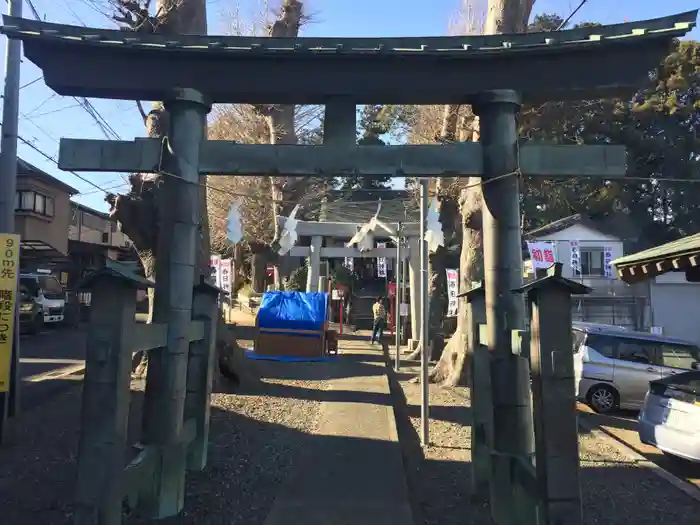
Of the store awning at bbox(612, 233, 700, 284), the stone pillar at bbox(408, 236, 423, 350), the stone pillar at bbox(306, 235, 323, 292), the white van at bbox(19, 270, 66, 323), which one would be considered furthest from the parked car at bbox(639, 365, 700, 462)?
the white van at bbox(19, 270, 66, 323)

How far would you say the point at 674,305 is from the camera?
1018 inches

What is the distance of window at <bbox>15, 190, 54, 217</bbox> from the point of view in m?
26.4

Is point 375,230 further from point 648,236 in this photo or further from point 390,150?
point 648,236

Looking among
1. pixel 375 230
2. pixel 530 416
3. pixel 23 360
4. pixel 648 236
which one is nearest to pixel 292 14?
pixel 375 230

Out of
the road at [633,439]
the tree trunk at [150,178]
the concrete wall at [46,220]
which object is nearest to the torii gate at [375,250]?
the road at [633,439]

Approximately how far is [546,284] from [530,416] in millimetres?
1762

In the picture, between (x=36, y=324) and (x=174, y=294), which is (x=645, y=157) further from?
(x=174, y=294)

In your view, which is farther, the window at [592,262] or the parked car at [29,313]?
the window at [592,262]

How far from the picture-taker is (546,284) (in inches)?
159

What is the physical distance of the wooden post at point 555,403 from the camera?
3893mm

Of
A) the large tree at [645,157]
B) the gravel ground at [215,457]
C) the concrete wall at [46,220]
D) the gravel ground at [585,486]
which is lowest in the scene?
the gravel ground at [585,486]

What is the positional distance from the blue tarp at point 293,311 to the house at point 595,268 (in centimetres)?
1268

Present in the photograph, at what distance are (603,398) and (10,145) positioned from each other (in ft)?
37.6

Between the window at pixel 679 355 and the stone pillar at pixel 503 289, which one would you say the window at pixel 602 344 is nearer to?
the window at pixel 679 355
